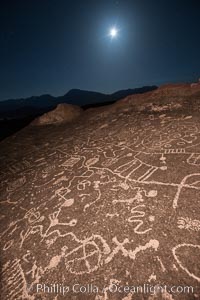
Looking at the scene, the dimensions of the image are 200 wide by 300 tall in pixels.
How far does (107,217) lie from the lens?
8.73 ft

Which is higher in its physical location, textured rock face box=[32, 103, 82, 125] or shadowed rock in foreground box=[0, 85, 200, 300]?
textured rock face box=[32, 103, 82, 125]

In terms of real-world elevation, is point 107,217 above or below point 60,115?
below

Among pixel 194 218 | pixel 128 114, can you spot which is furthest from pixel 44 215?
pixel 128 114

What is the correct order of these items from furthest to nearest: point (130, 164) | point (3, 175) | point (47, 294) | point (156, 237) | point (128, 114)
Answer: point (128, 114) < point (3, 175) < point (130, 164) < point (156, 237) < point (47, 294)

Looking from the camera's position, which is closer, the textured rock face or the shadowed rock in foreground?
the shadowed rock in foreground

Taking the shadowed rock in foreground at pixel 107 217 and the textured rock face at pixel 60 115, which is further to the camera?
the textured rock face at pixel 60 115

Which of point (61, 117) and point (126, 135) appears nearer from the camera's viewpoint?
point (126, 135)

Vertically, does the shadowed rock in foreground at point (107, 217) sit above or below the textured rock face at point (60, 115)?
below

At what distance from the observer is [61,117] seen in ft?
27.7

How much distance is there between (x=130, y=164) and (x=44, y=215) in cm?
166

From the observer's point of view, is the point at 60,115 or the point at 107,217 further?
the point at 60,115

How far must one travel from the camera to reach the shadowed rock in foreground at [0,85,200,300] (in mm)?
1951

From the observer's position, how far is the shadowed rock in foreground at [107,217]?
1.95 m

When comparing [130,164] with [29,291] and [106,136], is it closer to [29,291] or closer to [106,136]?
[106,136]
